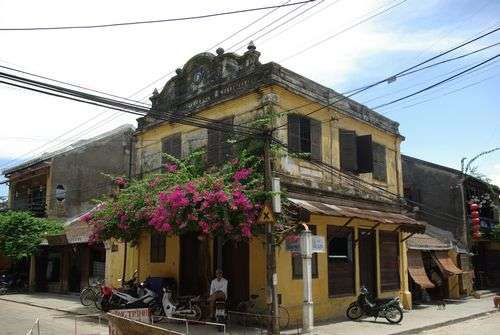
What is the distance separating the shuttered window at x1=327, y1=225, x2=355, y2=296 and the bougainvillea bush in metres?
4.26

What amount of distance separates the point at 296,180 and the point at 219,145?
2.85m

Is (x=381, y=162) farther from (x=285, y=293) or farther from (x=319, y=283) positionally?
(x=285, y=293)

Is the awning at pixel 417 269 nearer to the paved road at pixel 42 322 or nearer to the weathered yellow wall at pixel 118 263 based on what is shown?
the weathered yellow wall at pixel 118 263

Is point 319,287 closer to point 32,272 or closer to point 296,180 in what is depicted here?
point 296,180

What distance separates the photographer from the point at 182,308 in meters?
14.4

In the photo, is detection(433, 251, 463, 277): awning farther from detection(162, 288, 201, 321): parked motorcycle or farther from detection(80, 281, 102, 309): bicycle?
detection(80, 281, 102, 309): bicycle

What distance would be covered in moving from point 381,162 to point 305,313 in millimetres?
9539

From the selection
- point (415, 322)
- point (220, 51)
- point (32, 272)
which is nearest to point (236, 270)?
point (415, 322)

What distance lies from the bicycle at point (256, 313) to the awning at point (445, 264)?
40.3 feet

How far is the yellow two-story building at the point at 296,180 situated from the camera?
15.0 metres

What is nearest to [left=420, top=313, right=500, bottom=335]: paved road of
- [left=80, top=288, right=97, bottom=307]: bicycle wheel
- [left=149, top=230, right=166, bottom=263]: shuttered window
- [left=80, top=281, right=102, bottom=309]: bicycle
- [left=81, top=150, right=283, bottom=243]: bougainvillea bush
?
[left=81, top=150, right=283, bottom=243]: bougainvillea bush

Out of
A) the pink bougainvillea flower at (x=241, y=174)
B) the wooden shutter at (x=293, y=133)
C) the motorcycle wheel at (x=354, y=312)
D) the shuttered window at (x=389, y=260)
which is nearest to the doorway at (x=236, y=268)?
the pink bougainvillea flower at (x=241, y=174)

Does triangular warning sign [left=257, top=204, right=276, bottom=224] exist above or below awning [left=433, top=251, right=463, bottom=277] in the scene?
above

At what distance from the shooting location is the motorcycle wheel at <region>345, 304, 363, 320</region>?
16.0m
